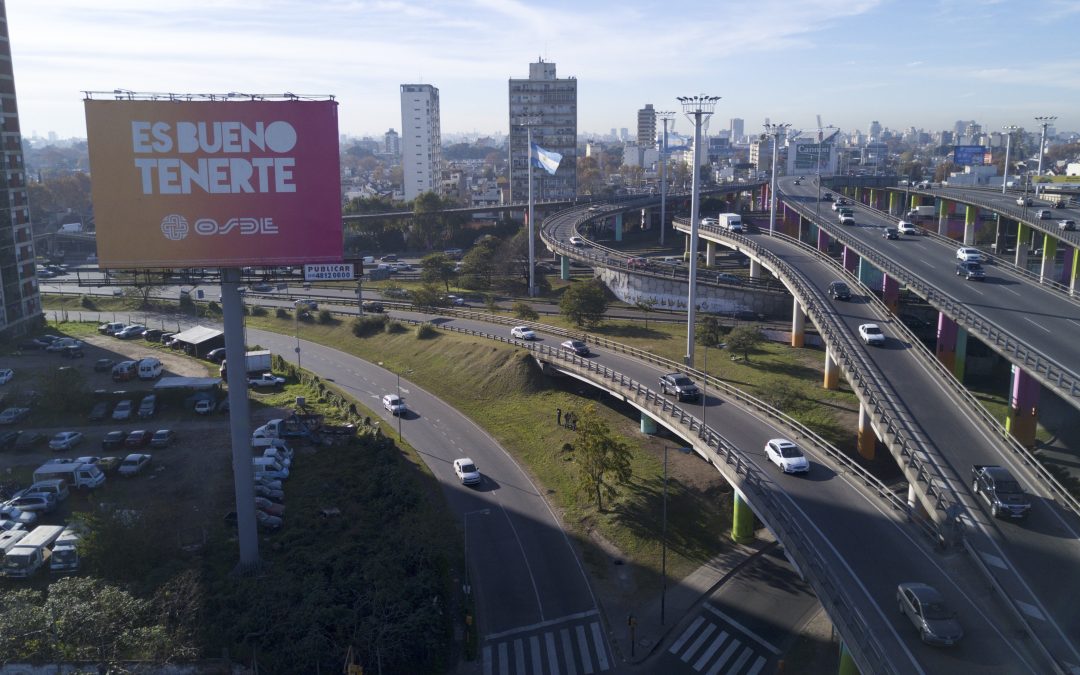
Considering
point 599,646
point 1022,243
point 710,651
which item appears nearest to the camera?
point 710,651

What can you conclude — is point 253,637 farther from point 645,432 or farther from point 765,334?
point 765,334

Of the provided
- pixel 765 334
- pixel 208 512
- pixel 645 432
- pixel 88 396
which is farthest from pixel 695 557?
pixel 88 396

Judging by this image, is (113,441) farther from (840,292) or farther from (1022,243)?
(1022,243)

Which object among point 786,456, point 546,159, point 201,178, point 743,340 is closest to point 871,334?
point 743,340

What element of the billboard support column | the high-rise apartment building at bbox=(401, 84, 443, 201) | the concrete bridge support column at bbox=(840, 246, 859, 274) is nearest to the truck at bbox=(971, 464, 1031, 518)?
the billboard support column

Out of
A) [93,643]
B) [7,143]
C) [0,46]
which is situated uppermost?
[0,46]

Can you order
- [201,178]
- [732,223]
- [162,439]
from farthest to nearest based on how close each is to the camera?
[732,223], [162,439], [201,178]

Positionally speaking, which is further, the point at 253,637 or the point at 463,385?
the point at 463,385

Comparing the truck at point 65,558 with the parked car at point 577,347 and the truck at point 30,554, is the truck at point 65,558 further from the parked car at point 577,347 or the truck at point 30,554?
the parked car at point 577,347
